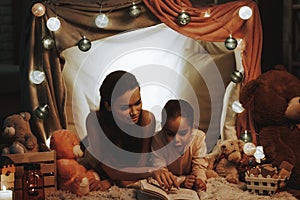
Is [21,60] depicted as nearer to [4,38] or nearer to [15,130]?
[15,130]

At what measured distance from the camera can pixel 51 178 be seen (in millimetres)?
1856

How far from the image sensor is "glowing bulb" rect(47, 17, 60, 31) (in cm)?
196

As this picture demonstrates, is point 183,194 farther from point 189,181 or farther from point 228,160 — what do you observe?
point 228,160

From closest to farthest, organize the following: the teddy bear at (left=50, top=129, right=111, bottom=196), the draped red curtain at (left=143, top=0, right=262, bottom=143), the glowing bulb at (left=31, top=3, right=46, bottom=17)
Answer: the teddy bear at (left=50, top=129, right=111, bottom=196)
the glowing bulb at (left=31, top=3, right=46, bottom=17)
the draped red curtain at (left=143, top=0, right=262, bottom=143)

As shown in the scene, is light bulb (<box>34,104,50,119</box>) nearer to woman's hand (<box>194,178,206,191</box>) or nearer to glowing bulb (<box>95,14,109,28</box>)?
glowing bulb (<box>95,14,109,28</box>)

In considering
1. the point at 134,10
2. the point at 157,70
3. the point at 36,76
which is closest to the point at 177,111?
the point at 157,70

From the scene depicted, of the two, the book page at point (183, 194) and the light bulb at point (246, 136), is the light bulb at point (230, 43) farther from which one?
the book page at point (183, 194)

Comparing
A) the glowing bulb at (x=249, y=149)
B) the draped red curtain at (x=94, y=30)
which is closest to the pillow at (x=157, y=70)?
the draped red curtain at (x=94, y=30)

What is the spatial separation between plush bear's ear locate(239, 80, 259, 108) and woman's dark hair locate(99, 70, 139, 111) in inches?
15.8

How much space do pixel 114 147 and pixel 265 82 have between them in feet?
1.98

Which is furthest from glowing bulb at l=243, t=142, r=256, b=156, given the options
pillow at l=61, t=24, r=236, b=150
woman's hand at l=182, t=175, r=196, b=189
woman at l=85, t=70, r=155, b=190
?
woman at l=85, t=70, r=155, b=190

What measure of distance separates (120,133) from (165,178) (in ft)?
0.78

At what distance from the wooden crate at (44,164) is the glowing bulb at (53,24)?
1.52 feet

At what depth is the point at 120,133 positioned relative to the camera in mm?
1935
